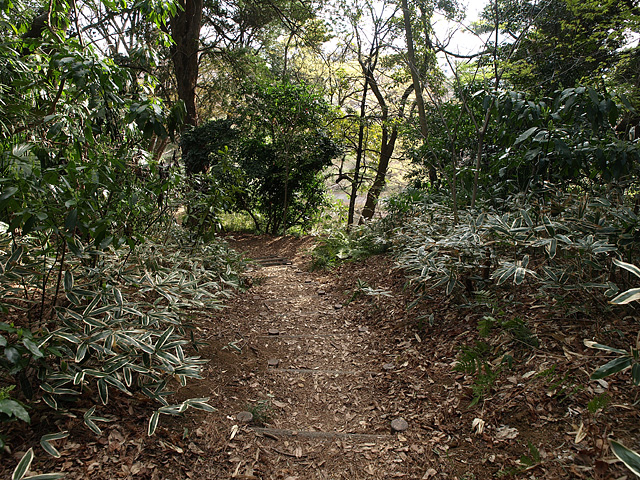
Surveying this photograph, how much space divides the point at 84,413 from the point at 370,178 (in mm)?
7775

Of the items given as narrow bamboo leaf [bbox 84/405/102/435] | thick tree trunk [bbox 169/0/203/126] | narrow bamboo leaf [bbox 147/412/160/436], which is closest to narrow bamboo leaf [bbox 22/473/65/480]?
narrow bamboo leaf [bbox 84/405/102/435]

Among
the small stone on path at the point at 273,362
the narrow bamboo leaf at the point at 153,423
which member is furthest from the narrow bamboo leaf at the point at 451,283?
the narrow bamboo leaf at the point at 153,423

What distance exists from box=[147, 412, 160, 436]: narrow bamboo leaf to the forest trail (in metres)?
0.28

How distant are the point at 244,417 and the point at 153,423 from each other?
19.9 inches

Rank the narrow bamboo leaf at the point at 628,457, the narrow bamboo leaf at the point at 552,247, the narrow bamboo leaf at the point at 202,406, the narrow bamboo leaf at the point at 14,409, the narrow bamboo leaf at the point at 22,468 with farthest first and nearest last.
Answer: the narrow bamboo leaf at the point at 552,247
the narrow bamboo leaf at the point at 202,406
the narrow bamboo leaf at the point at 22,468
the narrow bamboo leaf at the point at 14,409
the narrow bamboo leaf at the point at 628,457

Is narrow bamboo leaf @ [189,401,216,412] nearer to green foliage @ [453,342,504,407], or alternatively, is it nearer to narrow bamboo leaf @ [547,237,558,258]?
green foliage @ [453,342,504,407]

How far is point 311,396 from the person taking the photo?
2455 mm

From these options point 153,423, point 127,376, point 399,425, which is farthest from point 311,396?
point 127,376

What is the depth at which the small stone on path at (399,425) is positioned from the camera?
2.07 metres

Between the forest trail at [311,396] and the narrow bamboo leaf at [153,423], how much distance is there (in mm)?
279

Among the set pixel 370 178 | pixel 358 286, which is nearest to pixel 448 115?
pixel 358 286

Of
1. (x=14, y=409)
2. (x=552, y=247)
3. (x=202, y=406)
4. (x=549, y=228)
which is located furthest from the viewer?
(x=549, y=228)

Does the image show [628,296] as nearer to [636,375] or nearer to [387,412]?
[636,375]

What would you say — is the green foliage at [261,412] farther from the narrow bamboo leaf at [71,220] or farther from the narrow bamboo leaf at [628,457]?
the narrow bamboo leaf at [628,457]
